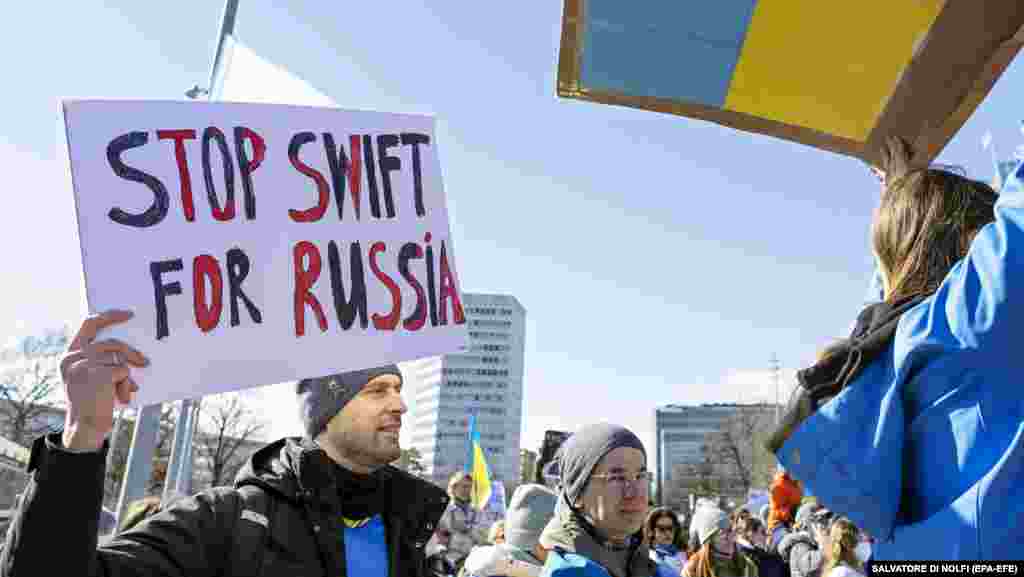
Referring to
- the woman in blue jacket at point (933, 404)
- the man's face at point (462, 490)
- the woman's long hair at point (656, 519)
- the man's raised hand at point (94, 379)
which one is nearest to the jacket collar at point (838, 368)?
the woman in blue jacket at point (933, 404)

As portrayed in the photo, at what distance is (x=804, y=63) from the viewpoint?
219 centimetres

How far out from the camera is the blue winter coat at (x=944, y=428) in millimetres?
1071

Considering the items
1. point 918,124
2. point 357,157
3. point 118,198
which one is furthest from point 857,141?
point 118,198

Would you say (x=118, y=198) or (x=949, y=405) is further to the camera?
(x=118, y=198)

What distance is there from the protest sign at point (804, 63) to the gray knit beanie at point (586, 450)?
1.27 m

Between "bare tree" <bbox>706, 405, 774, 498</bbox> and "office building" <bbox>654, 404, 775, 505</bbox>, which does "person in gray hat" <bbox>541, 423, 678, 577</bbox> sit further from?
"office building" <bbox>654, 404, 775, 505</bbox>

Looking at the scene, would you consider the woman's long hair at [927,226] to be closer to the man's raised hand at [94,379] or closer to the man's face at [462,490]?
the man's raised hand at [94,379]

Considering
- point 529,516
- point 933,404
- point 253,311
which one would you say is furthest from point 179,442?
point 933,404

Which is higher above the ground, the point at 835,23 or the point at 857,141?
the point at 835,23

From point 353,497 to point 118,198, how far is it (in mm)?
1122

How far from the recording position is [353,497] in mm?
2396

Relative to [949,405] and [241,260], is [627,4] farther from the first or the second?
[949,405]

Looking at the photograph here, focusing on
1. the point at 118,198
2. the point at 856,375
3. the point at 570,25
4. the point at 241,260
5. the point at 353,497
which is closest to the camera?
the point at 856,375

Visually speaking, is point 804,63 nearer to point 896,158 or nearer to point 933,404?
point 896,158
